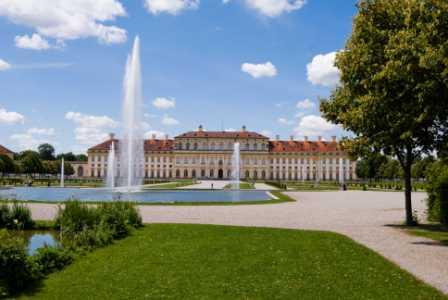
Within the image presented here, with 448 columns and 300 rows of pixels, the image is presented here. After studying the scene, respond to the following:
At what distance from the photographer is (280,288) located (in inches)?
256

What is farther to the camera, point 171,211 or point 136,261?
point 171,211

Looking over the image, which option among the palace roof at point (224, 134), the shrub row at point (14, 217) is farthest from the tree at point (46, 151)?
the shrub row at point (14, 217)

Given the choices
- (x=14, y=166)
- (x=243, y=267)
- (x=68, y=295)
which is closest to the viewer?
(x=68, y=295)

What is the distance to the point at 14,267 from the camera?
6660 millimetres

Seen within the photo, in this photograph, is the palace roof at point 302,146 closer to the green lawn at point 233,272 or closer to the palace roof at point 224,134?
the palace roof at point 224,134

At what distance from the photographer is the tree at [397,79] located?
965cm

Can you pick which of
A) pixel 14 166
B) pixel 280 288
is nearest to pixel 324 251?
pixel 280 288

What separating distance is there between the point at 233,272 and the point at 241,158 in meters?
96.8

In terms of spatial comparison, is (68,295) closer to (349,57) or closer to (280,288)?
(280,288)

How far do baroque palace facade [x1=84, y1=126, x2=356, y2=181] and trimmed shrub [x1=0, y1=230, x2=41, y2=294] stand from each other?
9485cm

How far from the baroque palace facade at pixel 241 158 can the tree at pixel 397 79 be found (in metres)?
88.7

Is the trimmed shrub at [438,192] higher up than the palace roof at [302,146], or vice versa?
the palace roof at [302,146]

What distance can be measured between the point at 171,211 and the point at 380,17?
9.89m

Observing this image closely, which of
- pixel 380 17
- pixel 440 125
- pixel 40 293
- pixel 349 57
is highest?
pixel 380 17
